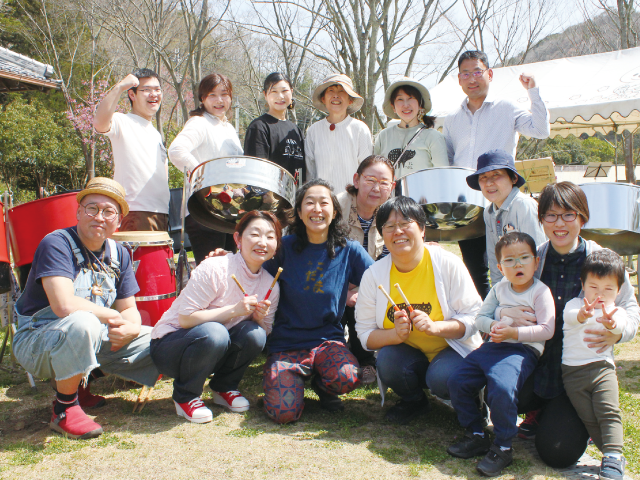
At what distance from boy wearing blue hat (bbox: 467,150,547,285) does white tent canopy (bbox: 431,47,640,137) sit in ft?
15.8

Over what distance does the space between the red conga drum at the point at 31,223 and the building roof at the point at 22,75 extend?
217 inches

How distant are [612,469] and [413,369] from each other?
2.66 ft

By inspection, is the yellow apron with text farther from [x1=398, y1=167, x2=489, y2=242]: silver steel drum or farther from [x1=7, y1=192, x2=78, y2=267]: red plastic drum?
[x1=7, y1=192, x2=78, y2=267]: red plastic drum

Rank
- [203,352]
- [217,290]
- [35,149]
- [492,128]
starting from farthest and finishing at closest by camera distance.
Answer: [35,149], [492,128], [217,290], [203,352]

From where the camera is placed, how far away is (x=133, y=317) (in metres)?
2.45

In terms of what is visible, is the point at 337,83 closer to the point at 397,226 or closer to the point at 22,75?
the point at 397,226

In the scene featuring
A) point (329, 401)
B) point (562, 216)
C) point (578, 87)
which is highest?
point (578, 87)

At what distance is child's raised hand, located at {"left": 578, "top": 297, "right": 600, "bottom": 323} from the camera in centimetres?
179

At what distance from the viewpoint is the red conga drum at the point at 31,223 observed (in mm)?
2820

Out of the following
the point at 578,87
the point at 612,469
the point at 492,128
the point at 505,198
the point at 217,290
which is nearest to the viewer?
the point at 612,469

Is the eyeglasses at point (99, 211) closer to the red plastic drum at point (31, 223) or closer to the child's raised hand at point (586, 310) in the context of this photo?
the red plastic drum at point (31, 223)

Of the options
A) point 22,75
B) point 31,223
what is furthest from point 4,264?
point 22,75

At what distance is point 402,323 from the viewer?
210 centimetres

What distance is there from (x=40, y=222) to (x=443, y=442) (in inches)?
95.0
